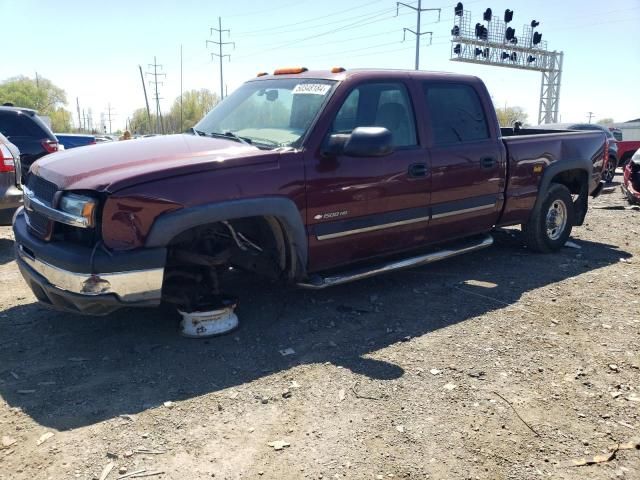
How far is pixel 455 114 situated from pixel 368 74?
1.13m

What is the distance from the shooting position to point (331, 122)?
420cm

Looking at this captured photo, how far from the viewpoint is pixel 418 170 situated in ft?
15.4

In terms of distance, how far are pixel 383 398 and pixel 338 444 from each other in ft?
1.73

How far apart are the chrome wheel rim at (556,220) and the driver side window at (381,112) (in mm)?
2627

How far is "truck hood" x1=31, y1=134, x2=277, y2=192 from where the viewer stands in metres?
3.37

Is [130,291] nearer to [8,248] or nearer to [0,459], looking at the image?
[0,459]

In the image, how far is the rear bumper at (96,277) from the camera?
10.8ft

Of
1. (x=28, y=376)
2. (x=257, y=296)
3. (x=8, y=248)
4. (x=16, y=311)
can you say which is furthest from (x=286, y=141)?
(x=8, y=248)

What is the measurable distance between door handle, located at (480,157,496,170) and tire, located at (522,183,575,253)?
1.11m

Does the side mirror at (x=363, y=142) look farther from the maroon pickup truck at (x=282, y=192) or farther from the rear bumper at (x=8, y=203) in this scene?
the rear bumper at (x=8, y=203)

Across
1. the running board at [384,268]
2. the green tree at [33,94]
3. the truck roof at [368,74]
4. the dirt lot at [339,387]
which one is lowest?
the dirt lot at [339,387]

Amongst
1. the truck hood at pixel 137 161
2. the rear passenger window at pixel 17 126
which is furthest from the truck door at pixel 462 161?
the rear passenger window at pixel 17 126

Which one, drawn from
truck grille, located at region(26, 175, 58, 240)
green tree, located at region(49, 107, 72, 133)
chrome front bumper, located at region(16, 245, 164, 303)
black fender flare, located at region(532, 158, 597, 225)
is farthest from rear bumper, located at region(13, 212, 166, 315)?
green tree, located at region(49, 107, 72, 133)

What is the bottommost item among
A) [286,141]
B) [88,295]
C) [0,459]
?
[0,459]
